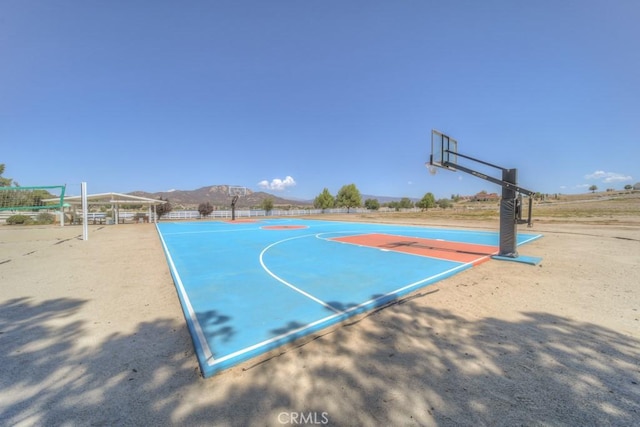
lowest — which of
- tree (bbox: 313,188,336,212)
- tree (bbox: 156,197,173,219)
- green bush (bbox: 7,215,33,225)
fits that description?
green bush (bbox: 7,215,33,225)

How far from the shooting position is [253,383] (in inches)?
110

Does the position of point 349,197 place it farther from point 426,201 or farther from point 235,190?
point 235,190

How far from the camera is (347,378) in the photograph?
113 inches

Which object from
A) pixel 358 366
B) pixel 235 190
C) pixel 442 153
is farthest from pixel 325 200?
pixel 358 366

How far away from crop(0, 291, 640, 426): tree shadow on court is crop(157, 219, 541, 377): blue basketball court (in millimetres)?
281

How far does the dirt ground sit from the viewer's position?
2381 millimetres

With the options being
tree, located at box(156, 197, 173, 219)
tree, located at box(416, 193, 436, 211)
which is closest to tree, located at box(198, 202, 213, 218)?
tree, located at box(156, 197, 173, 219)

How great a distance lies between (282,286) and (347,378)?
11.0 ft

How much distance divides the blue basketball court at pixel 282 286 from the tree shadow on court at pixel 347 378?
0.28 metres

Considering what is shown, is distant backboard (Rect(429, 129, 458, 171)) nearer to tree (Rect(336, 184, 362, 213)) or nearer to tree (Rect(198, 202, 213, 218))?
tree (Rect(198, 202, 213, 218))

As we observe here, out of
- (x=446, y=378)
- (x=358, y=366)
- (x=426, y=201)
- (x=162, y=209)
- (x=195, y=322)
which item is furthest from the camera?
(x=426, y=201)

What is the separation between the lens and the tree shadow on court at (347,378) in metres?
2.36

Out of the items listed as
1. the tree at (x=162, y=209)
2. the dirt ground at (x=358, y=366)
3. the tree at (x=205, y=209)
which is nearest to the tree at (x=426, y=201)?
the tree at (x=205, y=209)

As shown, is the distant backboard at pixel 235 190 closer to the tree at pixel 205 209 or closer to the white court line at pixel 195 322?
the tree at pixel 205 209
